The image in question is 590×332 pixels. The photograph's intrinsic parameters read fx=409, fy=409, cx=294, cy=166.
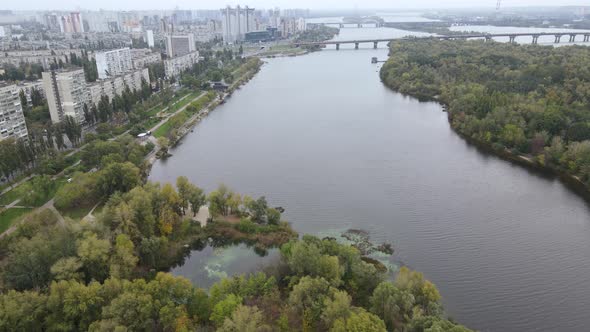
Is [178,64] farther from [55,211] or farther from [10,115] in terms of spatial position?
[55,211]

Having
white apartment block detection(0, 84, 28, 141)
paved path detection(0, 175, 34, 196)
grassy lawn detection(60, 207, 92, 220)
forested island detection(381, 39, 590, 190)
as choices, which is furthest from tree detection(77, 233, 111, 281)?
forested island detection(381, 39, 590, 190)

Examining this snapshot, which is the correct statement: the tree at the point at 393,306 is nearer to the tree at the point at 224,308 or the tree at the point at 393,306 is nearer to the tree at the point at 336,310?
the tree at the point at 336,310

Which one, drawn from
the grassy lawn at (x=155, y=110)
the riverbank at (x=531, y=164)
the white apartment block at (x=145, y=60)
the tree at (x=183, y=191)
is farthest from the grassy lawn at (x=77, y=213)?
the white apartment block at (x=145, y=60)

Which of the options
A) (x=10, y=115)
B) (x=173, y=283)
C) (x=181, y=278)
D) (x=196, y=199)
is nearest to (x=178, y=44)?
(x=10, y=115)

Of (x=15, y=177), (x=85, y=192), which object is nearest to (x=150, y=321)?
(x=85, y=192)

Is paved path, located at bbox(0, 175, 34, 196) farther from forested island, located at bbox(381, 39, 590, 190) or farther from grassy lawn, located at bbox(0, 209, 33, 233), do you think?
forested island, located at bbox(381, 39, 590, 190)
